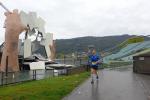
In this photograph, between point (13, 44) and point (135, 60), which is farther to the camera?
point (13, 44)

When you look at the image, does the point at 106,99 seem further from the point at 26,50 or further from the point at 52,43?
the point at 52,43

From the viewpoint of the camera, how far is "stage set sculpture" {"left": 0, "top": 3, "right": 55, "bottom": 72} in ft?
201

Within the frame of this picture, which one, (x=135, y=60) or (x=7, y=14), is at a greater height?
(x=7, y=14)

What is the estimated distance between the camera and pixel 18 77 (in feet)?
78.6

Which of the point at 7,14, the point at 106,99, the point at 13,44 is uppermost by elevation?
the point at 7,14

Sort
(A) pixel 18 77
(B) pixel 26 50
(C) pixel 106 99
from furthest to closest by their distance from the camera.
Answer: (B) pixel 26 50
(A) pixel 18 77
(C) pixel 106 99

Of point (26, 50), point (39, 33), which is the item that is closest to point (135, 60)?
point (26, 50)

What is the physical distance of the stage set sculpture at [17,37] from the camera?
201 feet

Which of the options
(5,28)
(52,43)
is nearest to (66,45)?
(52,43)

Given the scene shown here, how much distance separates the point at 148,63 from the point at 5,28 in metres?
42.6

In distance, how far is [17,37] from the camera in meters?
62.9

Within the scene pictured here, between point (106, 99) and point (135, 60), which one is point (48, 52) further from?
point (106, 99)

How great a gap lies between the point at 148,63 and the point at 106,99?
12933 mm

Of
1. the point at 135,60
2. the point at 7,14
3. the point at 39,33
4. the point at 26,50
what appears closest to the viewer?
the point at 135,60
